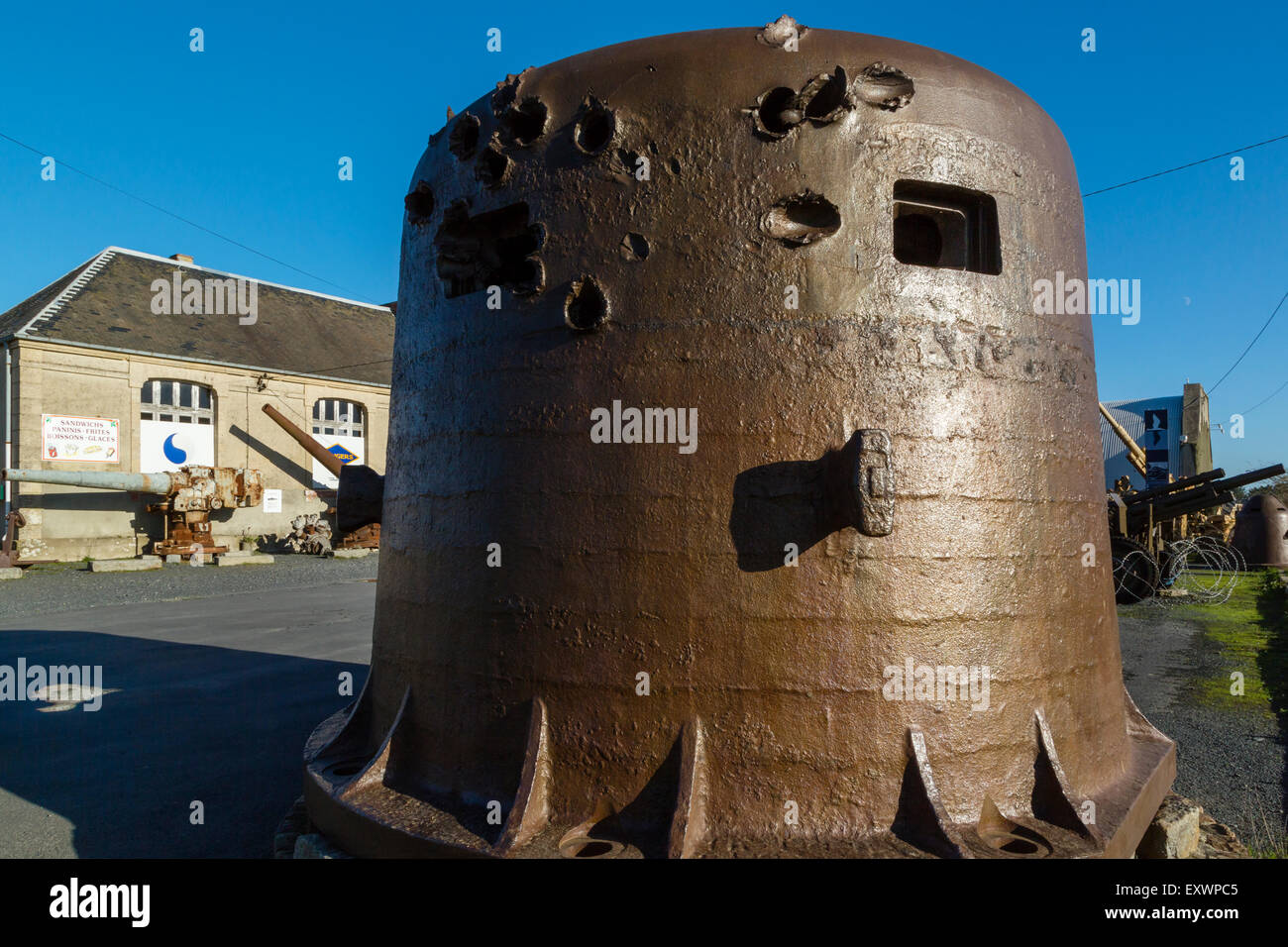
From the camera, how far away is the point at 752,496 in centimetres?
325

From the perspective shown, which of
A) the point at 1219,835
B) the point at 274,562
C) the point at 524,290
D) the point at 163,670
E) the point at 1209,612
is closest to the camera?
the point at 524,290

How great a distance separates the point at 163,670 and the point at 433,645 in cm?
757

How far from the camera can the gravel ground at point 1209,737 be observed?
224 inches

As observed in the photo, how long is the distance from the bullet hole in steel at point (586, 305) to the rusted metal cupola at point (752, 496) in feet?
0.05

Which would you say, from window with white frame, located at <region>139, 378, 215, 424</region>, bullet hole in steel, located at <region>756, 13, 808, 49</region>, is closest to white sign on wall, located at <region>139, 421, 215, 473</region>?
window with white frame, located at <region>139, 378, 215, 424</region>

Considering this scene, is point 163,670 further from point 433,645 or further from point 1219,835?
point 1219,835

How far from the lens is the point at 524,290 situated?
3.58m

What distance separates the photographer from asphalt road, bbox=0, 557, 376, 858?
16.7ft

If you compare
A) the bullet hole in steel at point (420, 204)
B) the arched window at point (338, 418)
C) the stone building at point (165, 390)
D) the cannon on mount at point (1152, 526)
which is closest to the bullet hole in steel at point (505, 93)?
the bullet hole in steel at point (420, 204)

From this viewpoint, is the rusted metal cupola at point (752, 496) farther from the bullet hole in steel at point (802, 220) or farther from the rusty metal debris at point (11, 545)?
the rusty metal debris at point (11, 545)

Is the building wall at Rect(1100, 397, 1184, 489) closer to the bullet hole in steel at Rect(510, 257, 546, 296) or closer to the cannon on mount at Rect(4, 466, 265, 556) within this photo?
Result: the cannon on mount at Rect(4, 466, 265, 556)

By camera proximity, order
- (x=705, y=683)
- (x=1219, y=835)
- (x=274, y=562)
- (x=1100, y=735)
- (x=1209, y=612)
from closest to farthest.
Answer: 1. (x=705, y=683)
2. (x=1100, y=735)
3. (x=1219, y=835)
4. (x=1209, y=612)
5. (x=274, y=562)

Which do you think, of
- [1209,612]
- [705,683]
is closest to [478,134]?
[705,683]

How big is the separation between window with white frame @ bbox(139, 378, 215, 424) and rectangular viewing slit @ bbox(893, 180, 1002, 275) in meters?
27.3
